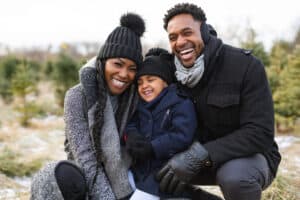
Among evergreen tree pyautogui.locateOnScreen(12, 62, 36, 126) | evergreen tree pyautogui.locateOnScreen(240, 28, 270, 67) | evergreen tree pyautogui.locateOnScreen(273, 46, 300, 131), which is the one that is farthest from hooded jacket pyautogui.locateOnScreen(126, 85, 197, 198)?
evergreen tree pyautogui.locateOnScreen(12, 62, 36, 126)

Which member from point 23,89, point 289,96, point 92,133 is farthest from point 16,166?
point 289,96

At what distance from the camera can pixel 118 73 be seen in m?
2.48

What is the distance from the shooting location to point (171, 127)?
2.37 meters

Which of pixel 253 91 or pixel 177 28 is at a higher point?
pixel 177 28

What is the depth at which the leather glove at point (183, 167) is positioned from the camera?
224 cm

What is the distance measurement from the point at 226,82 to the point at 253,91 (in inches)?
6.6

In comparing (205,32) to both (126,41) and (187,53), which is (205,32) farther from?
(126,41)

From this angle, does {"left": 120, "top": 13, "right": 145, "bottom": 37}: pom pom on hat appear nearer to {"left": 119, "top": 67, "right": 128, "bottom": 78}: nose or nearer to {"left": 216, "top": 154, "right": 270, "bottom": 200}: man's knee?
{"left": 119, "top": 67, "right": 128, "bottom": 78}: nose

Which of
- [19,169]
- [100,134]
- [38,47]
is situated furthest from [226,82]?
[38,47]

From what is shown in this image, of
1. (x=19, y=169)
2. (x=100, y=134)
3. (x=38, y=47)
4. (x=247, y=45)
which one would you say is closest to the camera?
(x=100, y=134)

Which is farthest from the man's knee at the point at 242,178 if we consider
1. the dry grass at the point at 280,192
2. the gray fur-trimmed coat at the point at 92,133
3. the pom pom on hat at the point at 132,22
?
the dry grass at the point at 280,192

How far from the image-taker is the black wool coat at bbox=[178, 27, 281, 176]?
89.5 inches

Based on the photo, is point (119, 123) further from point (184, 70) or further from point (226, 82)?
point (226, 82)

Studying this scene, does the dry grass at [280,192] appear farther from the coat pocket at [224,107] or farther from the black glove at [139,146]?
the black glove at [139,146]
